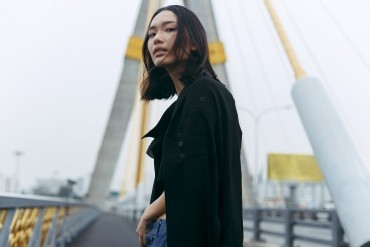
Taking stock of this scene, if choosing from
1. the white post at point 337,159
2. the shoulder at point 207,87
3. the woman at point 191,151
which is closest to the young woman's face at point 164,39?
the woman at point 191,151

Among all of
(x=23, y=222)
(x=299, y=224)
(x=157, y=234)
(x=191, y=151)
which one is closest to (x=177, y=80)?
(x=191, y=151)

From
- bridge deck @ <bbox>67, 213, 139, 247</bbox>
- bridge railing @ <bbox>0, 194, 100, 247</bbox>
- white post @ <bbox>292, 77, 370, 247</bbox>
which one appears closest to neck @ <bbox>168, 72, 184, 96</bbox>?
bridge railing @ <bbox>0, 194, 100, 247</bbox>

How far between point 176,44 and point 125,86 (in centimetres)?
1945

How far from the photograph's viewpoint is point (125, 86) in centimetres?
2089

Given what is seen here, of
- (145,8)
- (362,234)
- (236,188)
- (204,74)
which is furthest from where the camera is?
(145,8)

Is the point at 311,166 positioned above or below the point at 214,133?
above

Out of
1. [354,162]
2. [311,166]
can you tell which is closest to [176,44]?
[354,162]

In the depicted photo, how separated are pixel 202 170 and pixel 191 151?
0.18ft

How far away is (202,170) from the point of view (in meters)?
1.40

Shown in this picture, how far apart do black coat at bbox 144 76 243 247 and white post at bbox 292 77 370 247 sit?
2.51 m

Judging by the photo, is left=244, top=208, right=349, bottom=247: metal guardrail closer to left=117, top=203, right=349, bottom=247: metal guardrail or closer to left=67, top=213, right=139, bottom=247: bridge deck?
left=117, top=203, right=349, bottom=247: metal guardrail

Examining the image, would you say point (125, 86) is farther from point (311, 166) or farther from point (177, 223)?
point (177, 223)

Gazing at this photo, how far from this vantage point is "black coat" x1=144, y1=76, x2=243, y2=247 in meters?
1.39

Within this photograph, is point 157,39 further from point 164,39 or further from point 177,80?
point 177,80
